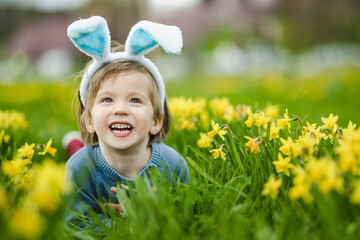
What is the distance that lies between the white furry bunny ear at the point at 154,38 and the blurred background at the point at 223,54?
0.60 m

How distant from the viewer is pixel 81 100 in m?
2.26

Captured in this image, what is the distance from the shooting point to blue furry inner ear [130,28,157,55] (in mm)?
1944

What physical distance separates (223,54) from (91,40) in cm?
2771

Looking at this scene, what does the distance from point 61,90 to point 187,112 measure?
4890mm

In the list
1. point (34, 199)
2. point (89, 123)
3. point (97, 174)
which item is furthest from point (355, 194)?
point (89, 123)

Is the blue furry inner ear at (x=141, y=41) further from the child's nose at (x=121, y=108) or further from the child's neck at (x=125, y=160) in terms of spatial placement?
the child's neck at (x=125, y=160)

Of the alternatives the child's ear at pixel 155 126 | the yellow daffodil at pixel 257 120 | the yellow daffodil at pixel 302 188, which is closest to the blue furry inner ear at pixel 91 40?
the child's ear at pixel 155 126

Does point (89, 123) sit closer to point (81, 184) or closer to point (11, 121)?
point (81, 184)

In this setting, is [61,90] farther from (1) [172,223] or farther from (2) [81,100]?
(1) [172,223]

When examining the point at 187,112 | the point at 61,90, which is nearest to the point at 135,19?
the point at 61,90

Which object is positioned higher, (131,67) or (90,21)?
(90,21)

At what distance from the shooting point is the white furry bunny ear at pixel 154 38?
1848 mm

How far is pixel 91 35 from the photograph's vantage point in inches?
74.5

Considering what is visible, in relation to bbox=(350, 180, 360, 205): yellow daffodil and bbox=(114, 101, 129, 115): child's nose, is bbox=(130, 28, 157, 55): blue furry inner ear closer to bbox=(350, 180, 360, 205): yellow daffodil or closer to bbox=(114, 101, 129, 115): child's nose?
bbox=(114, 101, 129, 115): child's nose
